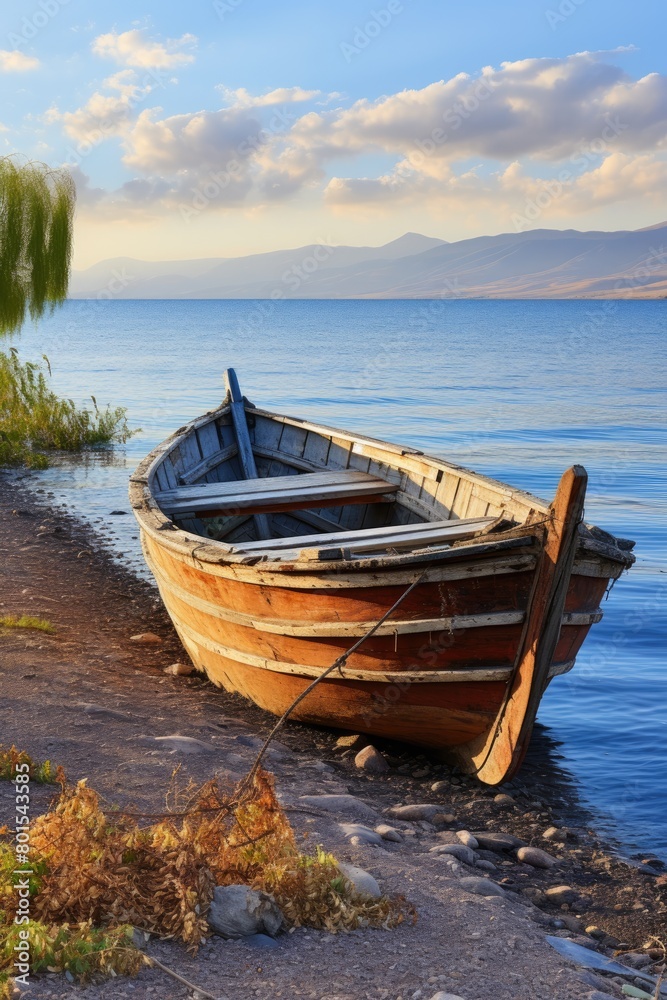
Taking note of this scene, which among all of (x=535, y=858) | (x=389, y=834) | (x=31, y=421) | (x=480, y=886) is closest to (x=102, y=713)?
(x=389, y=834)

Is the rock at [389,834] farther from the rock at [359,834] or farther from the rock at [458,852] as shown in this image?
the rock at [458,852]

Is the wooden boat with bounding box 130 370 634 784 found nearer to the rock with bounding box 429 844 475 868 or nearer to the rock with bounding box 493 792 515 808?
the rock with bounding box 493 792 515 808

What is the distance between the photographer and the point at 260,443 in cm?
1159

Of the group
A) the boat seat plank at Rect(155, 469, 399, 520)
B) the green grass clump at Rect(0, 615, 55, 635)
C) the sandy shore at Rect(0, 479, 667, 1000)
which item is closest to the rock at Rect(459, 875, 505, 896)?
the sandy shore at Rect(0, 479, 667, 1000)

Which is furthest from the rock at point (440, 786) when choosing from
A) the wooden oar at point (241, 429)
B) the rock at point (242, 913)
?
the wooden oar at point (241, 429)

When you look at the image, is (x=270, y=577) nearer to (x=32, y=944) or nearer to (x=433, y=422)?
(x=32, y=944)

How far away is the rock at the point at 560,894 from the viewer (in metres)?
4.70

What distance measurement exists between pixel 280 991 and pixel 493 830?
2.69 m

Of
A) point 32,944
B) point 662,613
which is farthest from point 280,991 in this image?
point 662,613

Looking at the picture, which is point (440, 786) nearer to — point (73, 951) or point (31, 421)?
point (73, 951)

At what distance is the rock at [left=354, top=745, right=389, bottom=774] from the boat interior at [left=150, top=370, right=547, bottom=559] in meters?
1.44

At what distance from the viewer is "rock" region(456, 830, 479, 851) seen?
5.13m

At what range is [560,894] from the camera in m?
4.75

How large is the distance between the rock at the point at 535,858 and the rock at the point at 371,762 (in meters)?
1.26
